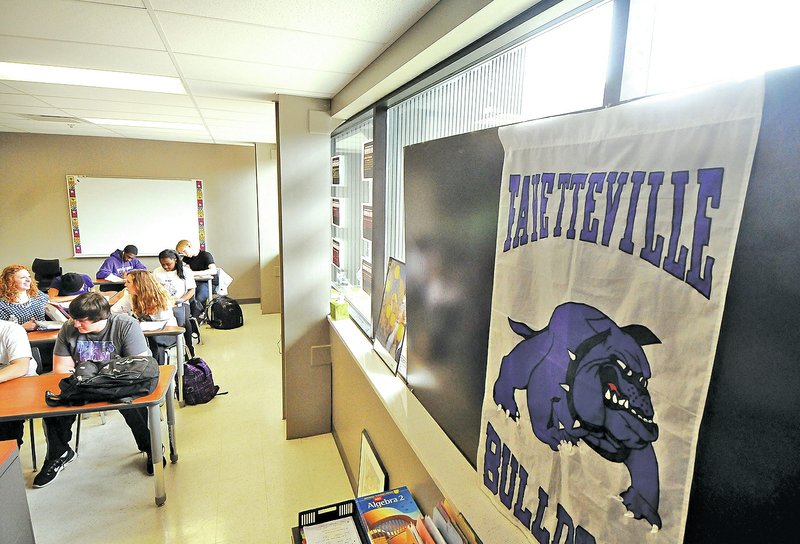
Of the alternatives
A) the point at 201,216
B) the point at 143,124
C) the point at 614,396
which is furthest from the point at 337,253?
the point at 201,216

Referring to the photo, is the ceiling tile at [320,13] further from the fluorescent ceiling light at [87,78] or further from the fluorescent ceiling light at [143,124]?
the fluorescent ceiling light at [143,124]

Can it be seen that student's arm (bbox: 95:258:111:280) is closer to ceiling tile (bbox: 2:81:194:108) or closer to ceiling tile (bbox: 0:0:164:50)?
ceiling tile (bbox: 2:81:194:108)

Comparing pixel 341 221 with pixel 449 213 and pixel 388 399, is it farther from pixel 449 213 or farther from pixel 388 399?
pixel 449 213

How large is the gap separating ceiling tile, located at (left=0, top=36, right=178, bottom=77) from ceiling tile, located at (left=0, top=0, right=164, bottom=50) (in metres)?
0.09

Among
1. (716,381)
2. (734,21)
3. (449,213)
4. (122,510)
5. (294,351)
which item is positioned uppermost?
(734,21)

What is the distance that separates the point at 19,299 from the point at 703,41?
15.2ft

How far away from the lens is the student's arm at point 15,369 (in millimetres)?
2482

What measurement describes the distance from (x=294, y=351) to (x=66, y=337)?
146 cm

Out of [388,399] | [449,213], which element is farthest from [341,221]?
[449,213]

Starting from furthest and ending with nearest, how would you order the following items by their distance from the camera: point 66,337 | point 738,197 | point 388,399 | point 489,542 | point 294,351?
1. point 294,351
2. point 66,337
3. point 388,399
4. point 489,542
5. point 738,197

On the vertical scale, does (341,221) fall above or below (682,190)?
below

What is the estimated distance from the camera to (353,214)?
3377 millimetres

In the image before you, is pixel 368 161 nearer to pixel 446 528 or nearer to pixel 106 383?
pixel 106 383

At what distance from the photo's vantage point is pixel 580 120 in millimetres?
799
